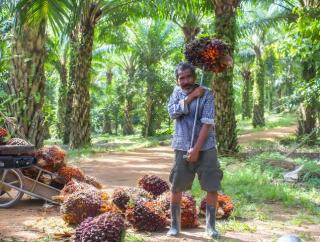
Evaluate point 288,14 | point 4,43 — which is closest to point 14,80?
point 4,43

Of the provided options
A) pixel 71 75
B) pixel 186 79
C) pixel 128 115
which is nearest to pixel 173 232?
pixel 186 79

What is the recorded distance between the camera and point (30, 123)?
8.04 metres

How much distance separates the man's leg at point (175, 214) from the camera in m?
4.66

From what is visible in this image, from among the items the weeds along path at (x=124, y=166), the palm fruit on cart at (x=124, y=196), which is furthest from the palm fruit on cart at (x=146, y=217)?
the weeds along path at (x=124, y=166)

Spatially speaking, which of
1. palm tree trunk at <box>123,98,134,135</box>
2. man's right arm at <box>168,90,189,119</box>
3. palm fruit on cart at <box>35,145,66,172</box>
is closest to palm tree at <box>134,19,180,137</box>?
palm tree trunk at <box>123,98,134,135</box>

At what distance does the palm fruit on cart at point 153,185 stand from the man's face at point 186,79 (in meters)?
1.67

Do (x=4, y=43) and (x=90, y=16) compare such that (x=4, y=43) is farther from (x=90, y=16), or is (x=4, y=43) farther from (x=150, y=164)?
(x=90, y=16)

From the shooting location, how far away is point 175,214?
4.70 m

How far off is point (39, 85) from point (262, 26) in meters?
13.2

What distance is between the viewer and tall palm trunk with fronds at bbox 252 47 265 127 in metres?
24.1

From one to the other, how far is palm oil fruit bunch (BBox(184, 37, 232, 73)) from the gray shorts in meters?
0.82

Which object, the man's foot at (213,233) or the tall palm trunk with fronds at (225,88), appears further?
the tall palm trunk with fronds at (225,88)

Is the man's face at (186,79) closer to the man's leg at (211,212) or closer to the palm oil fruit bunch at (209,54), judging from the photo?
the palm oil fruit bunch at (209,54)

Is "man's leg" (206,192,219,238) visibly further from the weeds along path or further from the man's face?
the weeds along path
